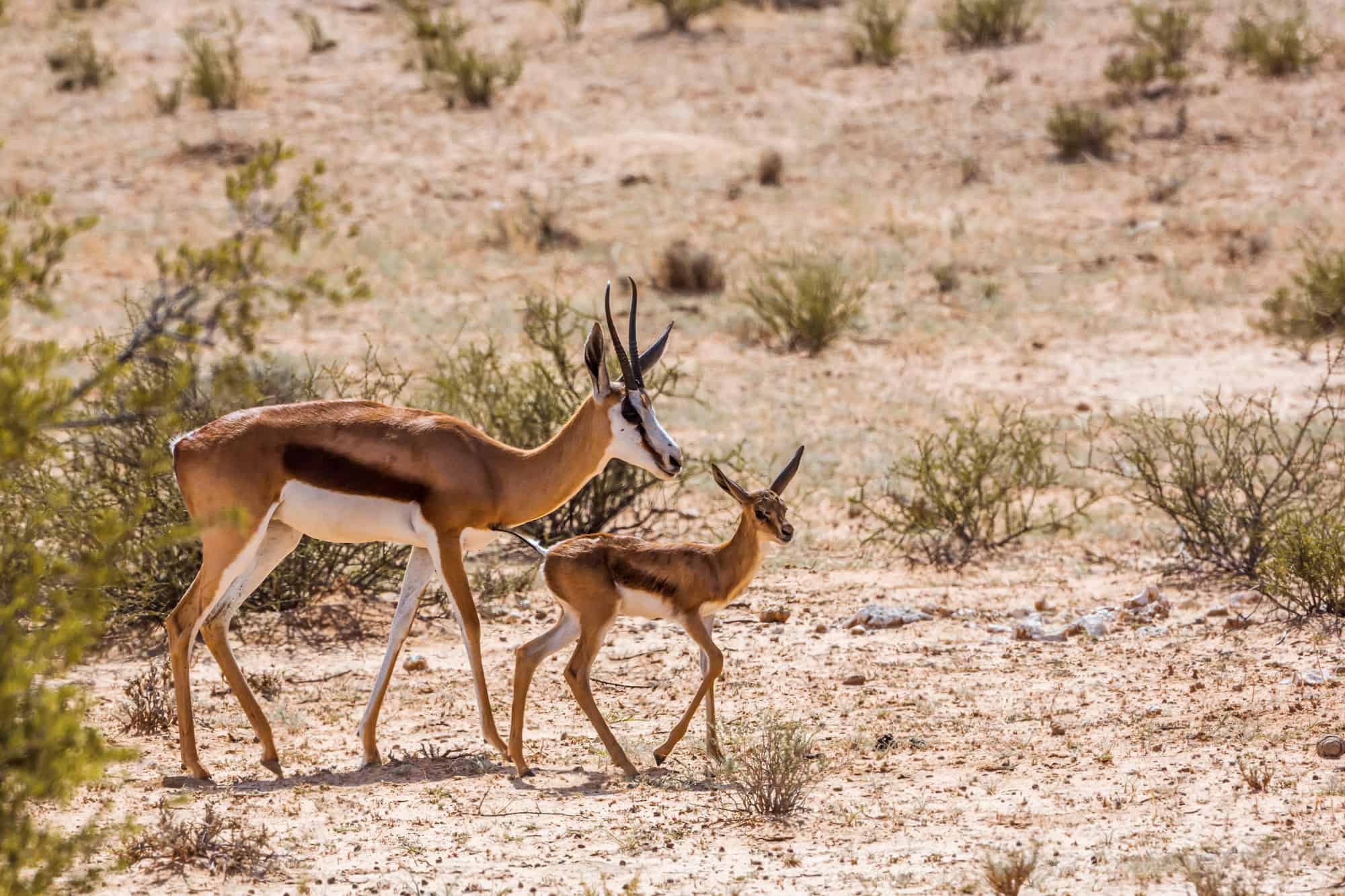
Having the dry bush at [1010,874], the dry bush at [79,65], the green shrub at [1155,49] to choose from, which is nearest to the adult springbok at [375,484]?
the dry bush at [1010,874]

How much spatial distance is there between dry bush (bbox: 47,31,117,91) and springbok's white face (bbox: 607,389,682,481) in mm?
21210

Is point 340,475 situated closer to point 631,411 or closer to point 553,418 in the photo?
point 631,411

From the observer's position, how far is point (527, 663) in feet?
24.4

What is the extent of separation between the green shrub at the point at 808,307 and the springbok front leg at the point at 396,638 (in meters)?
9.73

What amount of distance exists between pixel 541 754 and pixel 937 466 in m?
4.97

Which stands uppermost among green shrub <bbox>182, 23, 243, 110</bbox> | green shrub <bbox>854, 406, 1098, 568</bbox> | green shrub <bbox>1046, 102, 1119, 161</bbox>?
green shrub <bbox>182, 23, 243, 110</bbox>

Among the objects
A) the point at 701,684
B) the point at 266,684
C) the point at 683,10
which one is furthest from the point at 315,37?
the point at 701,684

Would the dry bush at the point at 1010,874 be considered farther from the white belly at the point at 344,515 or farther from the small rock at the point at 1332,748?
the white belly at the point at 344,515

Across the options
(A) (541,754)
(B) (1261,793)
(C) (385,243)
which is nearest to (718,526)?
(A) (541,754)

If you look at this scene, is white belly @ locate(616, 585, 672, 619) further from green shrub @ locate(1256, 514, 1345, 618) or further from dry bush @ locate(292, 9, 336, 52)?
dry bush @ locate(292, 9, 336, 52)

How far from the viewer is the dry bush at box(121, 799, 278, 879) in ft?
19.5

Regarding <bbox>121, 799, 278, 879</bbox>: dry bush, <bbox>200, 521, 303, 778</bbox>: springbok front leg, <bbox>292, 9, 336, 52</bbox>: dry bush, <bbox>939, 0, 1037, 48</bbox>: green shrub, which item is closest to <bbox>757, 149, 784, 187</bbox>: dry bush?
<bbox>939, 0, 1037, 48</bbox>: green shrub

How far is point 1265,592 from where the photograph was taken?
920 cm

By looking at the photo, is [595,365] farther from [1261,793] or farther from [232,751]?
[1261,793]
